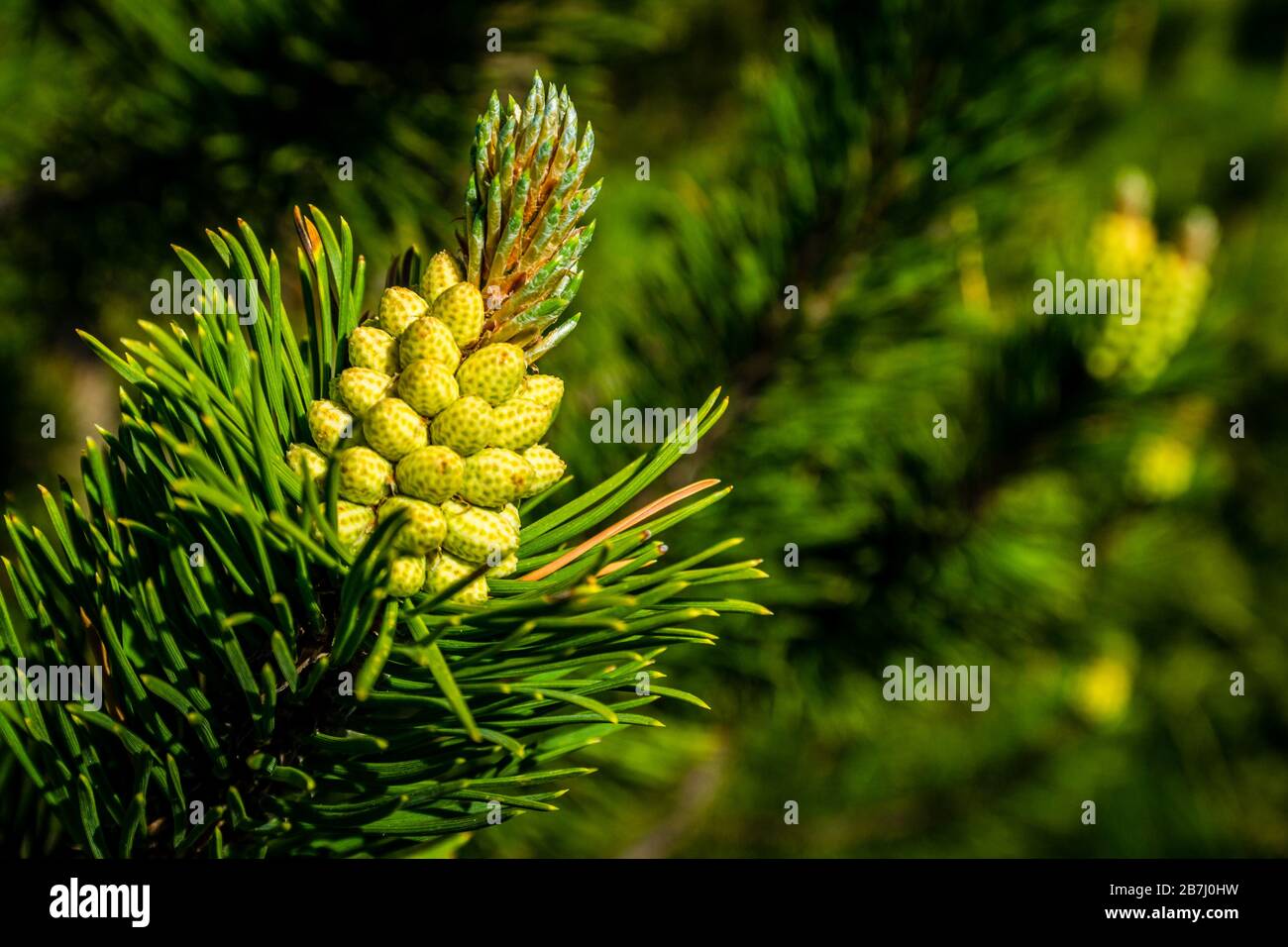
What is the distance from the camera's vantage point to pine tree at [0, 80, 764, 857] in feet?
1.09

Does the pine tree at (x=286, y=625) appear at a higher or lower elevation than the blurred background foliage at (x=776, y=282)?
lower

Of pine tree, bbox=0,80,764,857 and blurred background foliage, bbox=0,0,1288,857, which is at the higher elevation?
blurred background foliage, bbox=0,0,1288,857

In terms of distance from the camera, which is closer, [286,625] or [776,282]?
[286,625]

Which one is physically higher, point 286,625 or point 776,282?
point 776,282

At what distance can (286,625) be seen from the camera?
0.32 meters

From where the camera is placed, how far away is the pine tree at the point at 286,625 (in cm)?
33

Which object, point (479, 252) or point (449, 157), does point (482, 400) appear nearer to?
point (479, 252)

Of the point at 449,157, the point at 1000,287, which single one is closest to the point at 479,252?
the point at 449,157

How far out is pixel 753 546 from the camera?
0.67 metres

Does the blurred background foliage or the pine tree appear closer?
the pine tree

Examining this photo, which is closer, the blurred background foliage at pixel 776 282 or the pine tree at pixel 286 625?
the pine tree at pixel 286 625

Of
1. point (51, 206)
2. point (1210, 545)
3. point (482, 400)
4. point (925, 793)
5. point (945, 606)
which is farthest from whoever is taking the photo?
point (1210, 545)

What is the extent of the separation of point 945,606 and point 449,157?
0.52 m

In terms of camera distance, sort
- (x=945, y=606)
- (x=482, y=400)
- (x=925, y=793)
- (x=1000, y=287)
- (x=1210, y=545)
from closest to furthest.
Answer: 1. (x=482, y=400)
2. (x=945, y=606)
3. (x=1000, y=287)
4. (x=925, y=793)
5. (x=1210, y=545)
